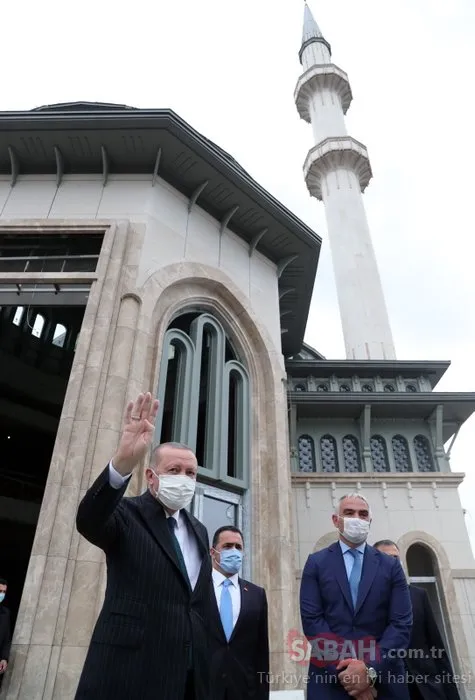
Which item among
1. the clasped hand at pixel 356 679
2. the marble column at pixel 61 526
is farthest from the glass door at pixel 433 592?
the clasped hand at pixel 356 679

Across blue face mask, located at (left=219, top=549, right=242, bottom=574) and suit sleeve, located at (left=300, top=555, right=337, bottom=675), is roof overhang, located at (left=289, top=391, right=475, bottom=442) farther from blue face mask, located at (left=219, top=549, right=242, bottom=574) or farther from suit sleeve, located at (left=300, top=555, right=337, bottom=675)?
suit sleeve, located at (left=300, top=555, right=337, bottom=675)

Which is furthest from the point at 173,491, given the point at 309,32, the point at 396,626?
the point at 309,32

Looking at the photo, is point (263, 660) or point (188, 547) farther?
point (263, 660)

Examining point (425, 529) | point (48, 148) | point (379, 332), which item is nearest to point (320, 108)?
point (379, 332)

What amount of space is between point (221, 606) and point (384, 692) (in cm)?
142

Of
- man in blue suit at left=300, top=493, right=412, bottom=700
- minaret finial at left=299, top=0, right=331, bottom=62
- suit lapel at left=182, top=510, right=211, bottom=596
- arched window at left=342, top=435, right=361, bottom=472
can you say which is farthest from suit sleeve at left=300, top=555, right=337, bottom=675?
minaret finial at left=299, top=0, right=331, bottom=62

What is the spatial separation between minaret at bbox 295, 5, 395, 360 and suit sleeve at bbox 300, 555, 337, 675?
1875 cm

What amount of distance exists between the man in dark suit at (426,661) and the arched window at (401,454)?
32.1 ft

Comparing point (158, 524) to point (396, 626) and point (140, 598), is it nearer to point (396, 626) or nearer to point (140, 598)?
point (140, 598)

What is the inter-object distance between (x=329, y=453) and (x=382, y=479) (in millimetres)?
1706

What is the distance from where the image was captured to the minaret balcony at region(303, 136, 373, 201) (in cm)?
2797

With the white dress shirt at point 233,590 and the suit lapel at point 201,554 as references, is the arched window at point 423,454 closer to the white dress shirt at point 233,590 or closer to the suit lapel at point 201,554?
the white dress shirt at point 233,590

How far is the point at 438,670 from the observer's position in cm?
407

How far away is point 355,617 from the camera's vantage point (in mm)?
3293
